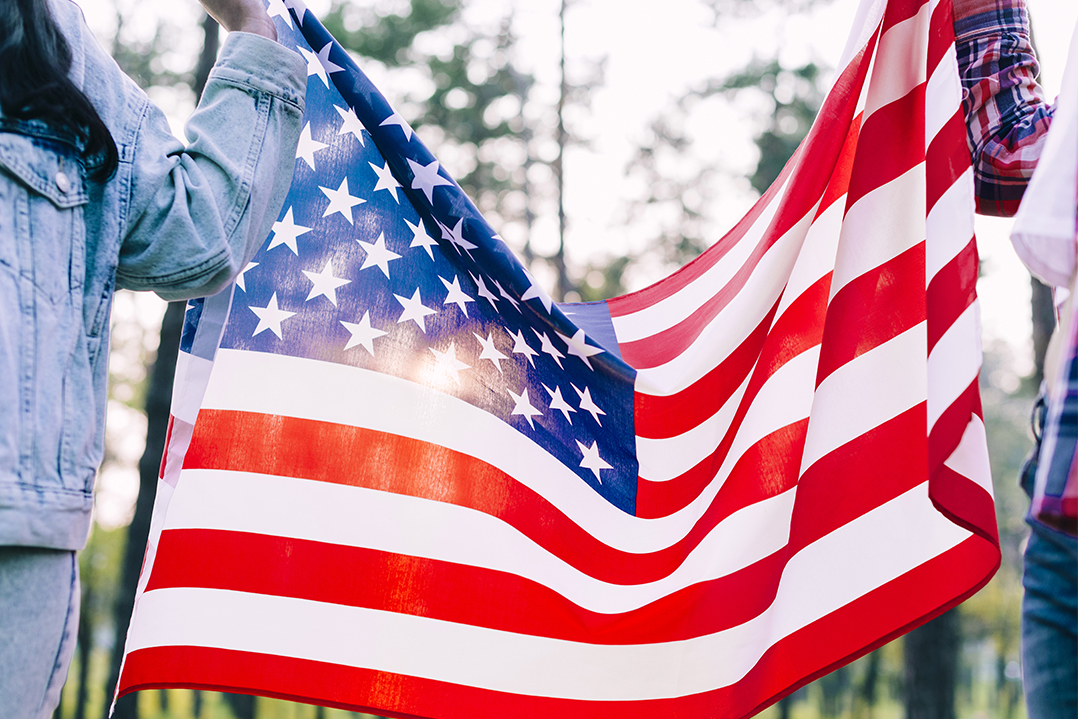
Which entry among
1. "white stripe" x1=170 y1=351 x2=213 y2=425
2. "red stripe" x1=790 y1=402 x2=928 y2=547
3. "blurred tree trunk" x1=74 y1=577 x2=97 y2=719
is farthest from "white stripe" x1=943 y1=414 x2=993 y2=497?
"blurred tree trunk" x1=74 y1=577 x2=97 y2=719

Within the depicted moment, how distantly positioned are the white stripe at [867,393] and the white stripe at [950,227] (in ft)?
0.74

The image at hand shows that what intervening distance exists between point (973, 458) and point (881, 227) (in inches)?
32.0

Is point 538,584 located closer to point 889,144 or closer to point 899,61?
point 889,144

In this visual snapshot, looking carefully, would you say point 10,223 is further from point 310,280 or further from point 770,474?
point 770,474

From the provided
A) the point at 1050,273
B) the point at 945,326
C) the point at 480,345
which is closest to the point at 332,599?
the point at 480,345

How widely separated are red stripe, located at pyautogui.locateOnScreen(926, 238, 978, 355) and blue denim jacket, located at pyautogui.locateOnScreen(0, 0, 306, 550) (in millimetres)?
1621

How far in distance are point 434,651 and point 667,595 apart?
28.7 inches

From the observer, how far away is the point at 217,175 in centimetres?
165

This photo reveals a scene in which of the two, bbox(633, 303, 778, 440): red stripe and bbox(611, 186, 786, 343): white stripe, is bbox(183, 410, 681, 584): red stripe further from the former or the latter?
bbox(611, 186, 786, 343): white stripe

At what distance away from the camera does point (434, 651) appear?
2518 mm

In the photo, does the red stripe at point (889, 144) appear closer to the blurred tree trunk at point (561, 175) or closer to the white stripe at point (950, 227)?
the white stripe at point (950, 227)

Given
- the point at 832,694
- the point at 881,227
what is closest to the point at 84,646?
the point at 881,227

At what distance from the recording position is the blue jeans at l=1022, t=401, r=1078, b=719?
1.61 metres

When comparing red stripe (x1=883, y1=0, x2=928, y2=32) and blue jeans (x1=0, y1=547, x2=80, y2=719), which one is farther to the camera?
red stripe (x1=883, y1=0, x2=928, y2=32)
